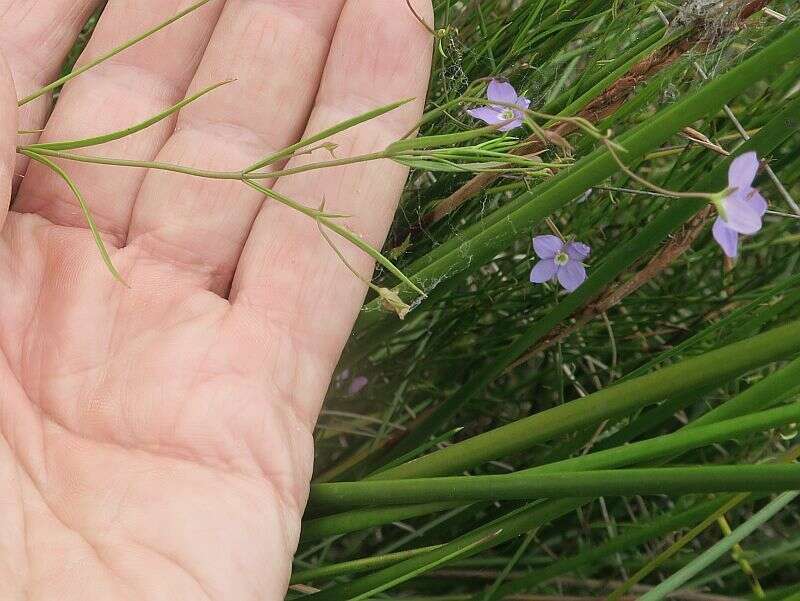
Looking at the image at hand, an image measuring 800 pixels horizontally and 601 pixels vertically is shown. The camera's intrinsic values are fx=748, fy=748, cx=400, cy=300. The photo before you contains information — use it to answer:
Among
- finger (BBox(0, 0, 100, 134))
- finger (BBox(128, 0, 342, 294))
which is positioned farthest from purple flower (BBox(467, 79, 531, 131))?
finger (BBox(0, 0, 100, 134))

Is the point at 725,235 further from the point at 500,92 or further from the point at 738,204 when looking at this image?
the point at 500,92

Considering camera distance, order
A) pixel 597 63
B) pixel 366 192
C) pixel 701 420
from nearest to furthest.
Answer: pixel 701 420 → pixel 597 63 → pixel 366 192

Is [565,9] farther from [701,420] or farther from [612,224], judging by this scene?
[701,420]

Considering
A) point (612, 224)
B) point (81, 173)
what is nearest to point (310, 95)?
point (81, 173)

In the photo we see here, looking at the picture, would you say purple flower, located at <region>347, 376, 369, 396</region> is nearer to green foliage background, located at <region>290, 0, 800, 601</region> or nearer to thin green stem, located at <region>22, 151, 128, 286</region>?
green foliage background, located at <region>290, 0, 800, 601</region>

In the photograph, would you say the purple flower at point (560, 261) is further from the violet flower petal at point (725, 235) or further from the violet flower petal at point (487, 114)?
the violet flower petal at point (725, 235)
